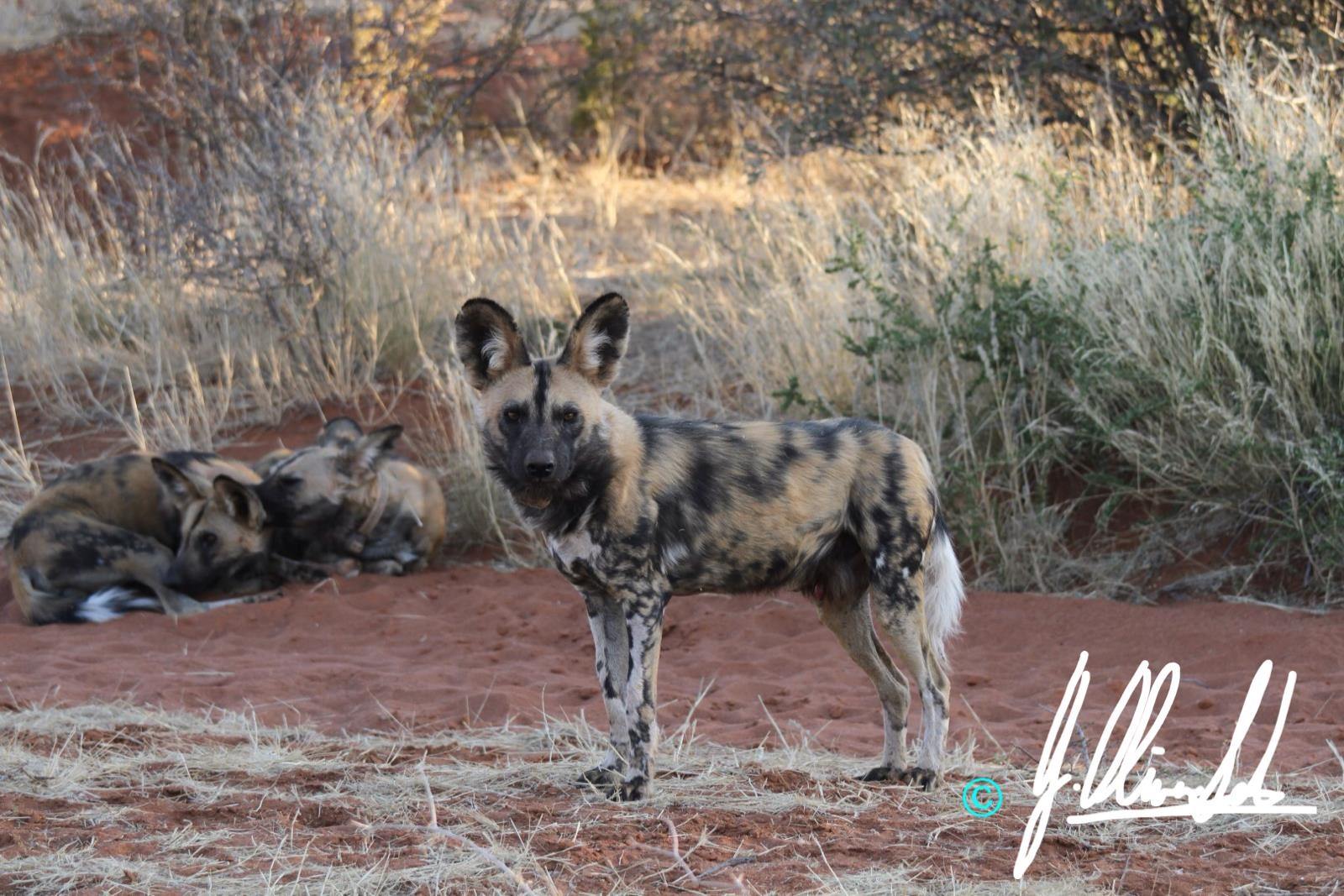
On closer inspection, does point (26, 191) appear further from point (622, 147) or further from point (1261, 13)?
point (1261, 13)

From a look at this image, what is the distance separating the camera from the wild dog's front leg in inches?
151

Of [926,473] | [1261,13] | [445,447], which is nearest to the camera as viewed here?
[926,473]

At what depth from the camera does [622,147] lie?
45.9 feet

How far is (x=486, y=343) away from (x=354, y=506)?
3.53m

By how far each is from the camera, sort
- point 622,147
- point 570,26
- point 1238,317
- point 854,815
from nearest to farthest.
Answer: point 854,815
point 1238,317
point 622,147
point 570,26

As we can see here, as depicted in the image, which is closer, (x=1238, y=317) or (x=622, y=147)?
(x=1238, y=317)

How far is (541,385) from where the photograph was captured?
3.86 meters

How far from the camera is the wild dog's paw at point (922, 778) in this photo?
3893mm

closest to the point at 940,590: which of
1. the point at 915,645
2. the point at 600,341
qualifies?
the point at 915,645

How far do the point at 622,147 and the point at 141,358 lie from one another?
5.92 meters

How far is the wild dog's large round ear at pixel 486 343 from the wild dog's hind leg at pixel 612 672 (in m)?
0.62

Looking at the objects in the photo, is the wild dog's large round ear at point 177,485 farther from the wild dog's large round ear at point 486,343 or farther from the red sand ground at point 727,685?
the wild dog's large round ear at point 486,343

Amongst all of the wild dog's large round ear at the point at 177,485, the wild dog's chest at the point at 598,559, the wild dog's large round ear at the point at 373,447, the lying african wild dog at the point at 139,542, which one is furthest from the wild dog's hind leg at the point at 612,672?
the wild dog's large round ear at the point at 177,485

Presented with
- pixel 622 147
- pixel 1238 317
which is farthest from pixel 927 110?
pixel 622 147
